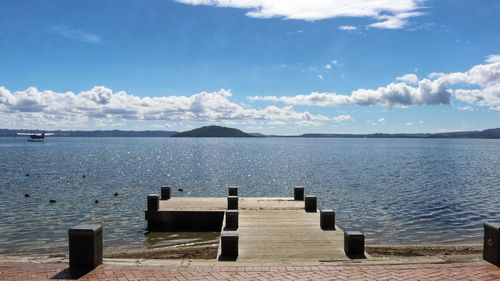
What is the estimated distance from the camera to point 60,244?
64.0 feet

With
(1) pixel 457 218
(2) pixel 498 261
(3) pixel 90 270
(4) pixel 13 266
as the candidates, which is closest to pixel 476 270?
(2) pixel 498 261

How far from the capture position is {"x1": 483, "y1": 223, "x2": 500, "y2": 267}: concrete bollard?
1011cm

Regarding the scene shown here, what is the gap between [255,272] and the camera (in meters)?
9.55

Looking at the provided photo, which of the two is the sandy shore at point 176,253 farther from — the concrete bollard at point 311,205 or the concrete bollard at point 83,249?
the concrete bollard at point 83,249

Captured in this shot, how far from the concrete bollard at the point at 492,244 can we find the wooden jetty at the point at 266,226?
321 centimetres

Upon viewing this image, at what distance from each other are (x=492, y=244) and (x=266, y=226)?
345 inches

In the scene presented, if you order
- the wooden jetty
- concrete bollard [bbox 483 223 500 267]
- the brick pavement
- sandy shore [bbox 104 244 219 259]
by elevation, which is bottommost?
sandy shore [bbox 104 244 219 259]

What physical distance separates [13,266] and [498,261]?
9859 mm

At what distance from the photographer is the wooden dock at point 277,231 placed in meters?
13.4

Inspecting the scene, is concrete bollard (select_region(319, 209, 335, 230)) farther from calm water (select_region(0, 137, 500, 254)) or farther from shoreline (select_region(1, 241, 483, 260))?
calm water (select_region(0, 137, 500, 254))

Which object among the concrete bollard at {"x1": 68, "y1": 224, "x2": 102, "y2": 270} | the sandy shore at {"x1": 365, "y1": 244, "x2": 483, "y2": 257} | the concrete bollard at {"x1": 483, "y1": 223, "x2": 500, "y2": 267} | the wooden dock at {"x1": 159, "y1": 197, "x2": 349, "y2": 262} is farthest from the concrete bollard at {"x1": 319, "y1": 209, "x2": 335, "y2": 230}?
the concrete bollard at {"x1": 68, "y1": 224, "x2": 102, "y2": 270}

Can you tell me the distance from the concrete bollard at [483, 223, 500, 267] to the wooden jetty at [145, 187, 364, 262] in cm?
321

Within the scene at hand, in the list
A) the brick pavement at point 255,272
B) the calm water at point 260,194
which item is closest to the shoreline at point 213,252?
the calm water at point 260,194

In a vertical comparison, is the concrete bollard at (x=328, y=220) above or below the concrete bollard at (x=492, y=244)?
below
